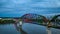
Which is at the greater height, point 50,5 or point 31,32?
point 50,5

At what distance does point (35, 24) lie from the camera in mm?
2180

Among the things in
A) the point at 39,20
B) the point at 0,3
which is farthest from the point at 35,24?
the point at 0,3

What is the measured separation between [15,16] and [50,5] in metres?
0.54

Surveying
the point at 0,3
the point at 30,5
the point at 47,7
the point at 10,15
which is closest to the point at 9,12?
the point at 10,15

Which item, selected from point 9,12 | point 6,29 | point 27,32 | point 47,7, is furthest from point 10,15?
point 47,7

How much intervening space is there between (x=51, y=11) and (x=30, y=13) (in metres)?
0.31

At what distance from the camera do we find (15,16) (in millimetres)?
2193

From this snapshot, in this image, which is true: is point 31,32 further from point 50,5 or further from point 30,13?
point 50,5

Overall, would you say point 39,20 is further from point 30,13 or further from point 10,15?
point 10,15

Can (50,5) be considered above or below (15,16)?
above

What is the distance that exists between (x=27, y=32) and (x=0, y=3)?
580 millimetres

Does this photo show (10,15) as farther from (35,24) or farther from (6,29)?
(35,24)

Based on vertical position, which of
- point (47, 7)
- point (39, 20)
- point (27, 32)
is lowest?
point (27, 32)

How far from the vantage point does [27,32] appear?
218 cm
